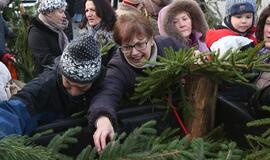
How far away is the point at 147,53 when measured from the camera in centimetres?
265

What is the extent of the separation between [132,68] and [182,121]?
0.39 m

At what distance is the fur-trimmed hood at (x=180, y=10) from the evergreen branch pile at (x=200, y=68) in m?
1.42

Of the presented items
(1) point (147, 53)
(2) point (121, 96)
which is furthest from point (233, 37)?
(2) point (121, 96)

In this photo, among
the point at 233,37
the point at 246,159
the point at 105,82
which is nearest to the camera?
the point at 246,159

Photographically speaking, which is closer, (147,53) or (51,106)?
(51,106)

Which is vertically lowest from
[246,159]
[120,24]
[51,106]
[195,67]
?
[246,159]

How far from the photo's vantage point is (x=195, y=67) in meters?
2.41

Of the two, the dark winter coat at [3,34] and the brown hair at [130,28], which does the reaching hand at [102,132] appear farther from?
the dark winter coat at [3,34]

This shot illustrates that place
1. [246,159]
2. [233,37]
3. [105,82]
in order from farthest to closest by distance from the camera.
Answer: [233,37], [105,82], [246,159]

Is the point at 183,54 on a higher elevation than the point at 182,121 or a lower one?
higher

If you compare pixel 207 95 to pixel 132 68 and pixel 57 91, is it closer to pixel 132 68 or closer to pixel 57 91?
pixel 132 68

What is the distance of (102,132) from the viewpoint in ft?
7.20

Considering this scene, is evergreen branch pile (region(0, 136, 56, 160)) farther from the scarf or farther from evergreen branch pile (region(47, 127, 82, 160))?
the scarf

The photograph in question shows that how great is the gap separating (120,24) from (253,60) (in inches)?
28.7
